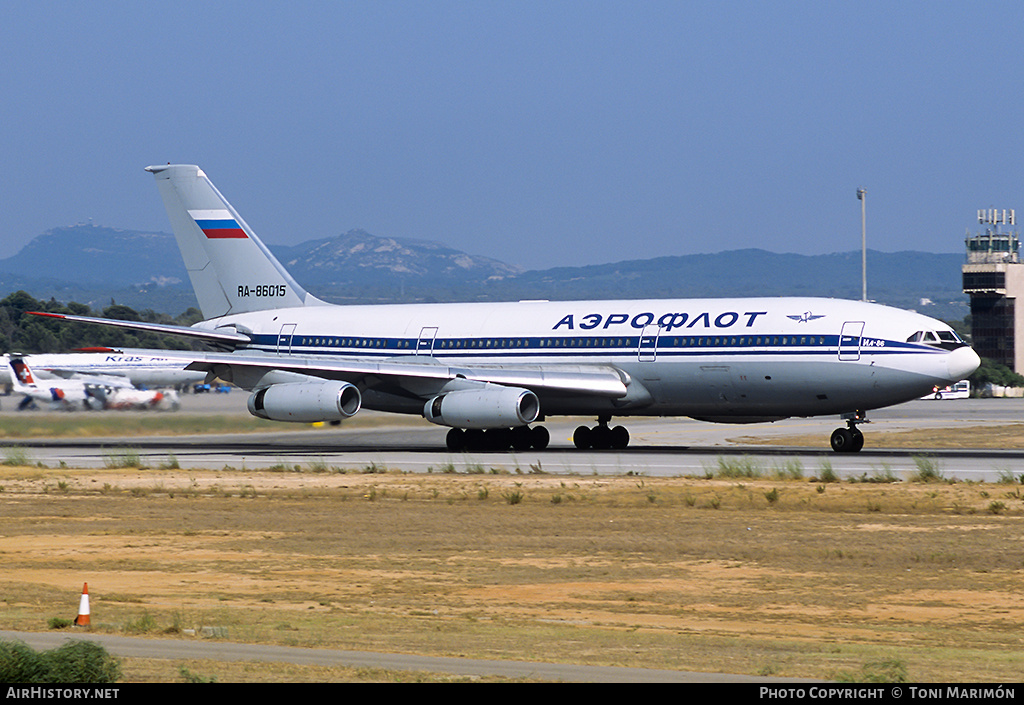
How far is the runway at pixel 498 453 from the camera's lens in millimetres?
33719

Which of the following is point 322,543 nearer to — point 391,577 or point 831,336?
point 391,577

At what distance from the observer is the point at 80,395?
187 ft

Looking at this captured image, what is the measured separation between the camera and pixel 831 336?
3603 centimetres

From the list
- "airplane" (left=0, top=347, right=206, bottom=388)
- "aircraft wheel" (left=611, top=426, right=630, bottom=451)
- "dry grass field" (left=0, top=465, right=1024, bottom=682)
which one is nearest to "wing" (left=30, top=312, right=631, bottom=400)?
"aircraft wheel" (left=611, top=426, right=630, bottom=451)

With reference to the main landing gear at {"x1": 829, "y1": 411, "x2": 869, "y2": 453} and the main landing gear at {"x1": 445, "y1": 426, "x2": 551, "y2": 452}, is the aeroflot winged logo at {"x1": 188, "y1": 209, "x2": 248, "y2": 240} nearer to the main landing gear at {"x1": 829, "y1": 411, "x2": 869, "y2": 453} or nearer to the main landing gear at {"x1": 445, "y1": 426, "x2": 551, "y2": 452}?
the main landing gear at {"x1": 445, "y1": 426, "x2": 551, "y2": 452}

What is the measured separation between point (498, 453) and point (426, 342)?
4.54 m

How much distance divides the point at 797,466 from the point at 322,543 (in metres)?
13.6

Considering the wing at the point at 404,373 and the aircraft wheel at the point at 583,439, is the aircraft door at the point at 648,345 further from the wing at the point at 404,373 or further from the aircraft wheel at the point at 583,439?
the aircraft wheel at the point at 583,439

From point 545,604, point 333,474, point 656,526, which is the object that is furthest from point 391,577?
point 333,474

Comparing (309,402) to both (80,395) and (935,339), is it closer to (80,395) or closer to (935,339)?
(935,339)

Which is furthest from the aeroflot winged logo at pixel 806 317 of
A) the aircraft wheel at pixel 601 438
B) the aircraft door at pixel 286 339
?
the aircraft door at pixel 286 339

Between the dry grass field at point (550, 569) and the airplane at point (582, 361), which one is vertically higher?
the airplane at point (582, 361)

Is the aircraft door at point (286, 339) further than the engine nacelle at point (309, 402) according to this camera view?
Yes

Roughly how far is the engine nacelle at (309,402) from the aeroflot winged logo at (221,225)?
347 inches
